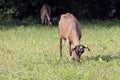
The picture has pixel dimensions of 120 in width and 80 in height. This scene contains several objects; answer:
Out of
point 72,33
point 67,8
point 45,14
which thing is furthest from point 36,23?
point 72,33

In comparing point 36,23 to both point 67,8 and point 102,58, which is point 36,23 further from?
point 102,58

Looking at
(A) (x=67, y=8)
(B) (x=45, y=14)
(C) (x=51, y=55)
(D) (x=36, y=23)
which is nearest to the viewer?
(C) (x=51, y=55)

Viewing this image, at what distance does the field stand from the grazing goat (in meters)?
2.13

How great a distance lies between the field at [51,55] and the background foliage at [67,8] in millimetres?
3237

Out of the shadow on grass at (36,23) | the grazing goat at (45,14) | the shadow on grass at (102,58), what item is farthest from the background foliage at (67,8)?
the shadow on grass at (102,58)

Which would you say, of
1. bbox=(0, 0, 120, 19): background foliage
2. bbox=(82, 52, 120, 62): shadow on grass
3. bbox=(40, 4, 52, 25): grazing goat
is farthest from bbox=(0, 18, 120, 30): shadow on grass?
bbox=(82, 52, 120, 62): shadow on grass

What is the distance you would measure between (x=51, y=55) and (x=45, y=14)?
35.0ft

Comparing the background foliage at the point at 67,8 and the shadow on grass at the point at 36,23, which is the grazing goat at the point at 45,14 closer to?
the shadow on grass at the point at 36,23

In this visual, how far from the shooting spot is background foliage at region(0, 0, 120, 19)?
25.0m

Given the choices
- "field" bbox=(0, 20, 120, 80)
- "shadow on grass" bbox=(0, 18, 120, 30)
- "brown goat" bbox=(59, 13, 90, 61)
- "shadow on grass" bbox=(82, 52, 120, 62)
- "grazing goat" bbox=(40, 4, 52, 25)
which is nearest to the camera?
"field" bbox=(0, 20, 120, 80)

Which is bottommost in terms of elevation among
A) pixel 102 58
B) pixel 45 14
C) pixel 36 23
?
pixel 102 58

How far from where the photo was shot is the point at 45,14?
80.3 ft

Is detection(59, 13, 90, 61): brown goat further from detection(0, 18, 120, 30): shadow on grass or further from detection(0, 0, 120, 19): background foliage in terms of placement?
detection(0, 0, 120, 19): background foliage

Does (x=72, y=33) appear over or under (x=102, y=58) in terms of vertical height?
over
